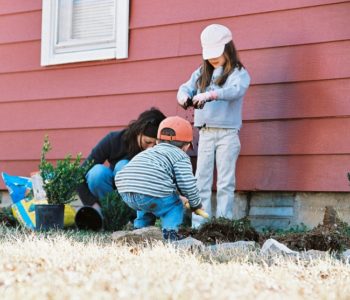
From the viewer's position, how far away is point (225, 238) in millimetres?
4816

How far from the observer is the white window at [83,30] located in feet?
20.9

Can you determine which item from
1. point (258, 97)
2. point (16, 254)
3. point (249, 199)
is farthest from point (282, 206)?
point (16, 254)

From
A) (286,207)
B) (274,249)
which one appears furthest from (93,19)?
(274,249)

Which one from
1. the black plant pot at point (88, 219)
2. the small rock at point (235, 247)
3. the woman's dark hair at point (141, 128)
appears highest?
the woman's dark hair at point (141, 128)

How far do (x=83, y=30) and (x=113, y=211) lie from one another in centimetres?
171

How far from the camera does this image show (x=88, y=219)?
A: 19.6 ft

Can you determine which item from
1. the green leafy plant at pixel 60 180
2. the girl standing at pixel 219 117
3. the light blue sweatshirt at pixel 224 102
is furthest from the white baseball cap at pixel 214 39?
the green leafy plant at pixel 60 180

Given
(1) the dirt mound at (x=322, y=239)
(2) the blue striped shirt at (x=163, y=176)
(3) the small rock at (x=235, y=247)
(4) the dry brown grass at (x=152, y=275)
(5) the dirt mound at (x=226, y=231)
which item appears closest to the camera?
(4) the dry brown grass at (x=152, y=275)

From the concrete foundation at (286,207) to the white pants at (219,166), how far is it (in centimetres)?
26

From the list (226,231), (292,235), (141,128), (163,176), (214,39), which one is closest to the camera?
(292,235)

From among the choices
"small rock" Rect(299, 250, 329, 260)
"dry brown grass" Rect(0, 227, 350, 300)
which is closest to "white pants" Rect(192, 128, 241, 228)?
"small rock" Rect(299, 250, 329, 260)

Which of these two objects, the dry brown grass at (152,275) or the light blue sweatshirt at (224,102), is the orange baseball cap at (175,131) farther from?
the dry brown grass at (152,275)

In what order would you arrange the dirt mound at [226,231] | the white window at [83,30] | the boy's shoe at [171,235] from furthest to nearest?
the white window at [83,30], the dirt mound at [226,231], the boy's shoe at [171,235]

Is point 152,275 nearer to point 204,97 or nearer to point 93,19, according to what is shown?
point 204,97
